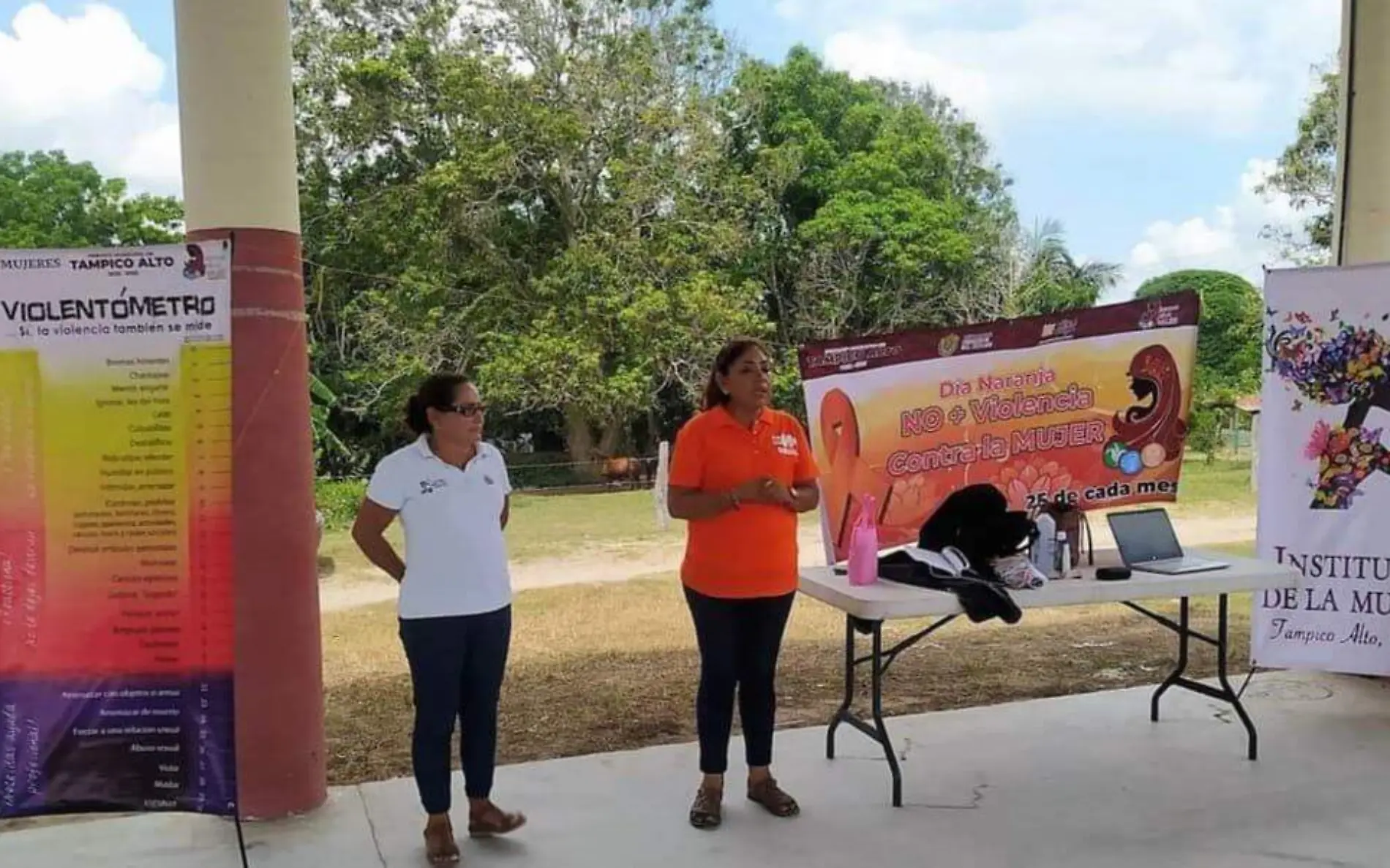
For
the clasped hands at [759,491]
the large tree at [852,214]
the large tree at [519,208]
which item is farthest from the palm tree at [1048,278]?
the clasped hands at [759,491]

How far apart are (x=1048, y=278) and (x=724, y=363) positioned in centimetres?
1559

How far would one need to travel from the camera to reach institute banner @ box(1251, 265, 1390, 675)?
4371mm

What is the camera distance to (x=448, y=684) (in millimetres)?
3096

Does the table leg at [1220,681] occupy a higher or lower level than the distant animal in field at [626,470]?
higher

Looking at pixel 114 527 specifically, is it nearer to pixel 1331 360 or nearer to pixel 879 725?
pixel 879 725

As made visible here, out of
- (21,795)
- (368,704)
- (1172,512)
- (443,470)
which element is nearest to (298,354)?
(443,470)

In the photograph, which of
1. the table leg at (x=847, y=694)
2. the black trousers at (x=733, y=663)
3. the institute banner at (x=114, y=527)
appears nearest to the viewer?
the institute banner at (x=114, y=527)

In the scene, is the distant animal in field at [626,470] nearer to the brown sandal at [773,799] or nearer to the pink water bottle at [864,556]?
the pink water bottle at [864,556]

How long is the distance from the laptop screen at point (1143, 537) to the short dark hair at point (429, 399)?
2.31m

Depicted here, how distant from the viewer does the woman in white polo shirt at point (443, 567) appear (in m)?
3.06

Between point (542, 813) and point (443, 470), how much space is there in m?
1.21

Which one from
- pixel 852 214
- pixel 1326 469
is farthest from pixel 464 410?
pixel 852 214

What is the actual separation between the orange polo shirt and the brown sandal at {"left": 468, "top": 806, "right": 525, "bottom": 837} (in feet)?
2.91

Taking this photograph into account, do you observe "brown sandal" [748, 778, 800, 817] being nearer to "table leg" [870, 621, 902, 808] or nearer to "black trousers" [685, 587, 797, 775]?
"black trousers" [685, 587, 797, 775]
